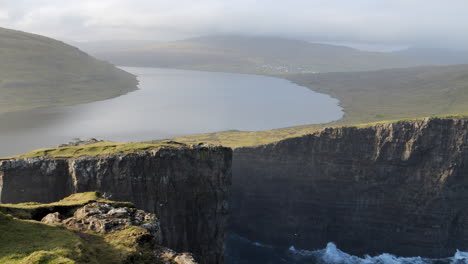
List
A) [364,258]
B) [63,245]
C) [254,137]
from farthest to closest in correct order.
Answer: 1. [254,137]
2. [364,258]
3. [63,245]

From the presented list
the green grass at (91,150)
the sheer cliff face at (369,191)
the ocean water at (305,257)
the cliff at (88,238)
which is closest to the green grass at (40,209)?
the cliff at (88,238)

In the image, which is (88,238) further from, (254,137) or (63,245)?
(254,137)

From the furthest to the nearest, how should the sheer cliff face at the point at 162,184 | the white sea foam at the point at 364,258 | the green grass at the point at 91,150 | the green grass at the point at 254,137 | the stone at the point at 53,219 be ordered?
the green grass at the point at 254,137 → the white sea foam at the point at 364,258 → the green grass at the point at 91,150 → the sheer cliff face at the point at 162,184 → the stone at the point at 53,219

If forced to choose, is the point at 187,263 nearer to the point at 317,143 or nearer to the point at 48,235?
the point at 48,235

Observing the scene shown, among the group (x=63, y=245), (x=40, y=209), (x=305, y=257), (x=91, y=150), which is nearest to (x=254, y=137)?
(x=305, y=257)

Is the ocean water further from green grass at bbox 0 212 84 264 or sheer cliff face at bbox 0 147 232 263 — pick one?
green grass at bbox 0 212 84 264

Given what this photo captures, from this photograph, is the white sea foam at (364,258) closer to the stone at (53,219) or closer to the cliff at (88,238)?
the cliff at (88,238)
